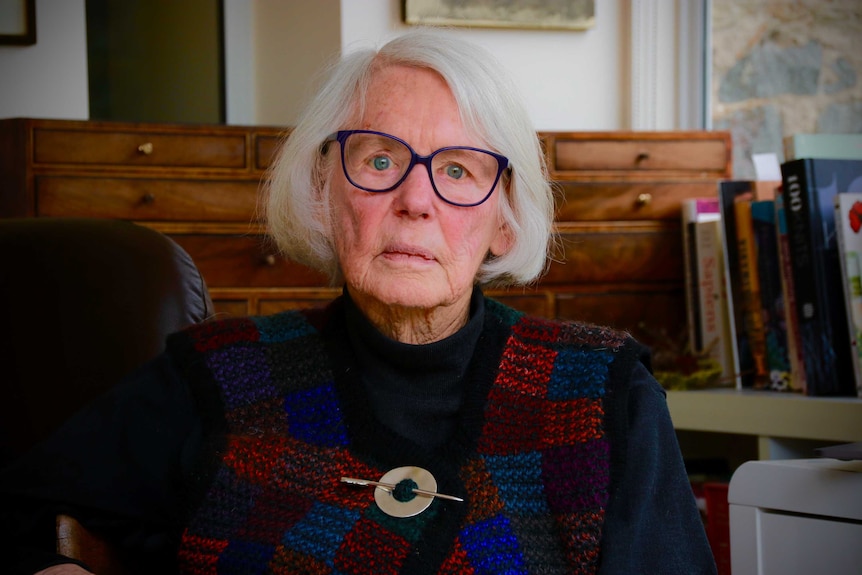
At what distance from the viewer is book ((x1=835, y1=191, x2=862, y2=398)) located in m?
1.77

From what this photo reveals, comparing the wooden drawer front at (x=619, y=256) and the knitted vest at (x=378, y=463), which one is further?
the wooden drawer front at (x=619, y=256)

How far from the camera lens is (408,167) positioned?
43.0 inches

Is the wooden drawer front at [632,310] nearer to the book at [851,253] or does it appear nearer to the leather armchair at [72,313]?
the book at [851,253]

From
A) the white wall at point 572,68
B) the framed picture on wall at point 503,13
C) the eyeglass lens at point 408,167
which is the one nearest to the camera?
the eyeglass lens at point 408,167

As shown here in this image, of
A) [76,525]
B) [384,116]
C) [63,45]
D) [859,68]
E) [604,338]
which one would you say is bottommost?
[76,525]

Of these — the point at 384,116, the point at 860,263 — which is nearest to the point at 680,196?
the point at 860,263

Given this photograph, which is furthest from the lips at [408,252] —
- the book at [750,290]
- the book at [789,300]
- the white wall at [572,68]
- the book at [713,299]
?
the white wall at [572,68]

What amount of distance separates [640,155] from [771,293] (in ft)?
3.09

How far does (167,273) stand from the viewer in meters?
1.32

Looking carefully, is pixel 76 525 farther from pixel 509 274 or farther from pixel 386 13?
pixel 386 13

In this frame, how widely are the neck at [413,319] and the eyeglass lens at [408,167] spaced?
14 cm

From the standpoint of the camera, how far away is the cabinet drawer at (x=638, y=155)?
2.88 m

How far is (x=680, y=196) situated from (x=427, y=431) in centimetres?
204

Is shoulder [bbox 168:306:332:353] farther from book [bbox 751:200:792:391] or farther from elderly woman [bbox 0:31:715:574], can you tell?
book [bbox 751:200:792:391]
